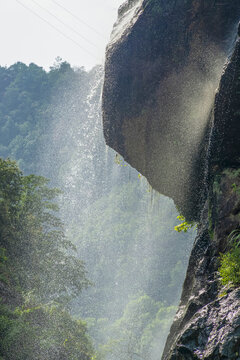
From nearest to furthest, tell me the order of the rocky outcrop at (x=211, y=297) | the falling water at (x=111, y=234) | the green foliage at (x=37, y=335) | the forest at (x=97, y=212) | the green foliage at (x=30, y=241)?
the rocky outcrop at (x=211, y=297) → the green foliage at (x=37, y=335) → the green foliage at (x=30, y=241) → the forest at (x=97, y=212) → the falling water at (x=111, y=234)

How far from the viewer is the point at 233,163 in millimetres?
5910

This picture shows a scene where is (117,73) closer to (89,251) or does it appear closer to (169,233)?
(169,233)

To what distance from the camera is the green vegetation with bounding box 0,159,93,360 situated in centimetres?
922

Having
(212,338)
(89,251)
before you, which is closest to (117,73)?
(212,338)

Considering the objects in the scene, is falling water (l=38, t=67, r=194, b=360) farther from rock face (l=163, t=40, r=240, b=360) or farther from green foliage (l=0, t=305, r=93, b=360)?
rock face (l=163, t=40, r=240, b=360)

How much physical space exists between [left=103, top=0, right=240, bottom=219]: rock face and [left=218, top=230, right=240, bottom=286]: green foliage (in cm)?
247

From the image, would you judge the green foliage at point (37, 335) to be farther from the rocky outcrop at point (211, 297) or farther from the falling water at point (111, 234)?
the falling water at point (111, 234)

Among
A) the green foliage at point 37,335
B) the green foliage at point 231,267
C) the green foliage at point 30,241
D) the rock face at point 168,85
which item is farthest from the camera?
the green foliage at point 30,241

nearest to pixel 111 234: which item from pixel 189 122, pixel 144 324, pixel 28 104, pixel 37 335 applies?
pixel 144 324

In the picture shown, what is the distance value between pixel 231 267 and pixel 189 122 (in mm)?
3278

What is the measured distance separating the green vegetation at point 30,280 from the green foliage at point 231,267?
5372 mm

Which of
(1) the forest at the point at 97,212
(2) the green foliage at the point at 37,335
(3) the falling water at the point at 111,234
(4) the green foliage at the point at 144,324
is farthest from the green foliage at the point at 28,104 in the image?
(2) the green foliage at the point at 37,335

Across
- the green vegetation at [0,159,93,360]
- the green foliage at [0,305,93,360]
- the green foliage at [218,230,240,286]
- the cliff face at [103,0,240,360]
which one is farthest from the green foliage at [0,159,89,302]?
the green foliage at [218,230,240,286]

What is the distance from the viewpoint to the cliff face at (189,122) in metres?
4.99
